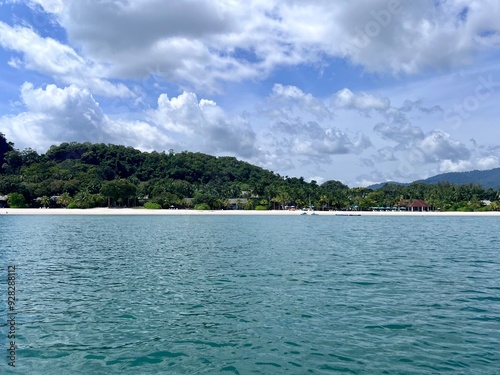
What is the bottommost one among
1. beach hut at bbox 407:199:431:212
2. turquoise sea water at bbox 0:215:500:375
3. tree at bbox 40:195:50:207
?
turquoise sea water at bbox 0:215:500:375

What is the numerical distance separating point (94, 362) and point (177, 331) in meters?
2.93

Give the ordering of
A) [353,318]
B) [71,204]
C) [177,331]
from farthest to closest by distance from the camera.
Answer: [71,204]
[353,318]
[177,331]

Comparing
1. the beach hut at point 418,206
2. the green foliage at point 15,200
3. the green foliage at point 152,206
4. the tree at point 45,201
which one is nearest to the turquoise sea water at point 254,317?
the green foliage at point 152,206

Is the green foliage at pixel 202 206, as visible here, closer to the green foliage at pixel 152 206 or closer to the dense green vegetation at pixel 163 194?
the dense green vegetation at pixel 163 194

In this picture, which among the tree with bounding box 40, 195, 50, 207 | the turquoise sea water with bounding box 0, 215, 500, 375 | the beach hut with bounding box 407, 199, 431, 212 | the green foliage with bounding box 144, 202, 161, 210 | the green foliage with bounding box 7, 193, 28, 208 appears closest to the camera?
the turquoise sea water with bounding box 0, 215, 500, 375

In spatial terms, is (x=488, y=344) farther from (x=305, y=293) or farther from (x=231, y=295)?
(x=231, y=295)

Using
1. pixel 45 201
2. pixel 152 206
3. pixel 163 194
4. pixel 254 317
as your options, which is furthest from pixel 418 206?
pixel 254 317

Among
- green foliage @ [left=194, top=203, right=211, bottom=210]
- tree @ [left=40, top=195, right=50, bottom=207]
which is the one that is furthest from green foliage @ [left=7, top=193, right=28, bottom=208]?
green foliage @ [left=194, top=203, right=211, bottom=210]

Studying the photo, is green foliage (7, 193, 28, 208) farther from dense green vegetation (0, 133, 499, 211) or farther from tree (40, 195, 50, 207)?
tree (40, 195, 50, 207)

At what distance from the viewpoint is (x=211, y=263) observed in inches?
1060

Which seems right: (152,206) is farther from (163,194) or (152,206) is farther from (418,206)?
(418,206)

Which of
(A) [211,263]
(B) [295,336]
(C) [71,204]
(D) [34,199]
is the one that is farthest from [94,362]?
(D) [34,199]

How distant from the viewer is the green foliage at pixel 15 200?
440 ft

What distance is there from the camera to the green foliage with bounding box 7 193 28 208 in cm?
13425
